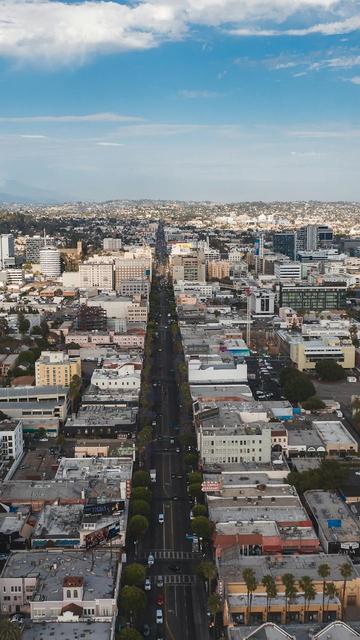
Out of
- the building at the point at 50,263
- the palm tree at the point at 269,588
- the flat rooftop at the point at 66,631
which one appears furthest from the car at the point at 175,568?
the building at the point at 50,263

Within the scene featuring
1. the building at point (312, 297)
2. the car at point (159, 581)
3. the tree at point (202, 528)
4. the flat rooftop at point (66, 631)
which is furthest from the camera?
the building at point (312, 297)

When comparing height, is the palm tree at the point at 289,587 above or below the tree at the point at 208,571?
above

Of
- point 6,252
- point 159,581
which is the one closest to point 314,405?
point 159,581

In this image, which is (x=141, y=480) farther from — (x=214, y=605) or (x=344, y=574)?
(x=344, y=574)

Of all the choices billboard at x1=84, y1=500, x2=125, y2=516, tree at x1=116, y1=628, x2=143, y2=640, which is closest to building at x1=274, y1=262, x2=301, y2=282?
billboard at x1=84, y1=500, x2=125, y2=516

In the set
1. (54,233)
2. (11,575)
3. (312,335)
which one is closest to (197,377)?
(312,335)

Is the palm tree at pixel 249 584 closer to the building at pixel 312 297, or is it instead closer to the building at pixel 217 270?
the building at pixel 312 297
